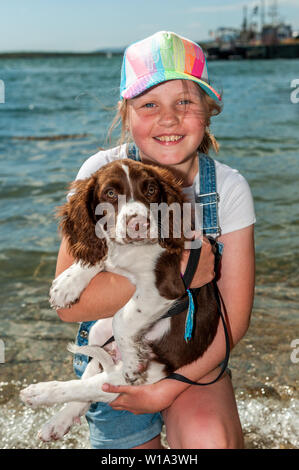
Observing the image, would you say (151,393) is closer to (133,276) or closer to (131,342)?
(131,342)

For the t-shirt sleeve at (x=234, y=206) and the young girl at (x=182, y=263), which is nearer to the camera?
the young girl at (x=182, y=263)

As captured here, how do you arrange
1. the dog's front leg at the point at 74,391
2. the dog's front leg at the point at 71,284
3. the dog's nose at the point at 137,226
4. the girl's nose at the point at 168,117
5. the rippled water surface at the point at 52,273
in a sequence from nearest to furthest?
1. the dog's nose at the point at 137,226
2. the dog's front leg at the point at 71,284
3. the dog's front leg at the point at 74,391
4. the girl's nose at the point at 168,117
5. the rippled water surface at the point at 52,273

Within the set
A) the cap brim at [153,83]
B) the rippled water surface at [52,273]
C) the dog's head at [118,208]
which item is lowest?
the rippled water surface at [52,273]

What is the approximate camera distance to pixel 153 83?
103 inches

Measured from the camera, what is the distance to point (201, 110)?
9.17ft

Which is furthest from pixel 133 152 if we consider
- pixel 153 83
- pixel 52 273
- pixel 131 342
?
pixel 52 273

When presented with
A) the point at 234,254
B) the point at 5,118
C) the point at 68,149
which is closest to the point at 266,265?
the point at 234,254

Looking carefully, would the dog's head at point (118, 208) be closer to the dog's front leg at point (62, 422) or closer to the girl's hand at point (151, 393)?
the girl's hand at point (151, 393)

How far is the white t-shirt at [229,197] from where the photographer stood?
279cm

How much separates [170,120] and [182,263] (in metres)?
0.77

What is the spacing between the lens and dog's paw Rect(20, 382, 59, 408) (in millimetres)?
2551

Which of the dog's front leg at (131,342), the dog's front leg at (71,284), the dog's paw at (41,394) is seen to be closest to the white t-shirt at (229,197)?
the dog's front leg at (71,284)

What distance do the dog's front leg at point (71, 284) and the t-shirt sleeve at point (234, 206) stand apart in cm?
74

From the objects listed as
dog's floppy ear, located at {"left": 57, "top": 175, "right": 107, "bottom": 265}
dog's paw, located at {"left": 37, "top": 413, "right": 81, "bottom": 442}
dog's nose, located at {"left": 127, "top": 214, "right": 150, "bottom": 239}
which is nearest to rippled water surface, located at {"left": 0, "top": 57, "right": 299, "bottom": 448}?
dog's paw, located at {"left": 37, "top": 413, "right": 81, "bottom": 442}
